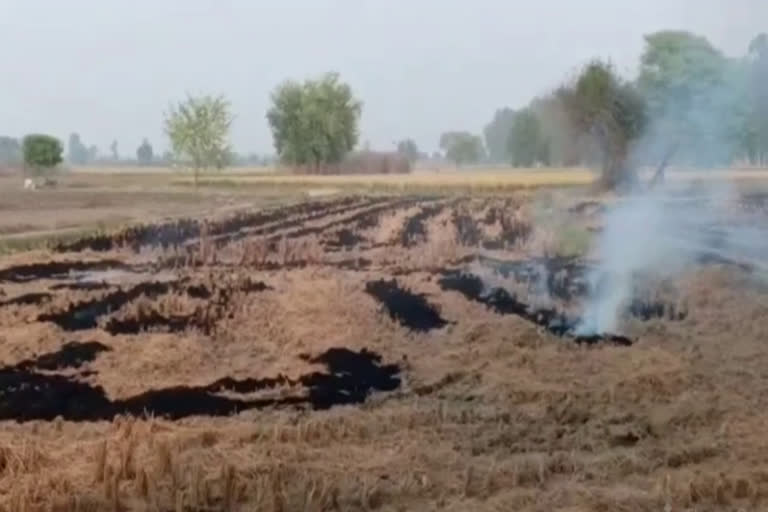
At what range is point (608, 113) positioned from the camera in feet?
89.6

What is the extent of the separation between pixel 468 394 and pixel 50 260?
44.2ft

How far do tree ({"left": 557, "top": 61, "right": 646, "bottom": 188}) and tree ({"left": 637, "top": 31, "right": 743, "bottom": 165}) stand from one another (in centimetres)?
182

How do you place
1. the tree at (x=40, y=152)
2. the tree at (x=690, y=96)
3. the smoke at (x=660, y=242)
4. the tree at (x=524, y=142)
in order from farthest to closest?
1. the tree at (x=40, y=152)
2. the tree at (x=524, y=142)
3. the tree at (x=690, y=96)
4. the smoke at (x=660, y=242)

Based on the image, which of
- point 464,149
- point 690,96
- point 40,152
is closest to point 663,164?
point 690,96

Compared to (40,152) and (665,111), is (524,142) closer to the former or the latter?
(40,152)

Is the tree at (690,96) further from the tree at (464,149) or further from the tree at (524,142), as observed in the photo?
the tree at (464,149)

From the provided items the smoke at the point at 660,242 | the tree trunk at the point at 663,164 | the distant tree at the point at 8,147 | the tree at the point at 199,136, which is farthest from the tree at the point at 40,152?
the distant tree at the point at 8,147

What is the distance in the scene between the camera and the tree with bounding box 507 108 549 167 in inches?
2643

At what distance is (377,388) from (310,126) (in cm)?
6935

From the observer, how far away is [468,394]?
947 centimetres

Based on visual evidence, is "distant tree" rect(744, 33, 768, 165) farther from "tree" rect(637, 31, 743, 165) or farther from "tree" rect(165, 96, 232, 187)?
"tree" rect(165, 96, 232, 187)

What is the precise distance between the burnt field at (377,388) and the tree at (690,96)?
2541mm

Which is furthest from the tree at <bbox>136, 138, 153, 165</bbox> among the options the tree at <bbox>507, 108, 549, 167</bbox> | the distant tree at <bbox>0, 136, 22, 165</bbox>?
the tree at <bbox>507, 108, 549, 167</bbox>

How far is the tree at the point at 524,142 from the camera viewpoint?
67125mm
